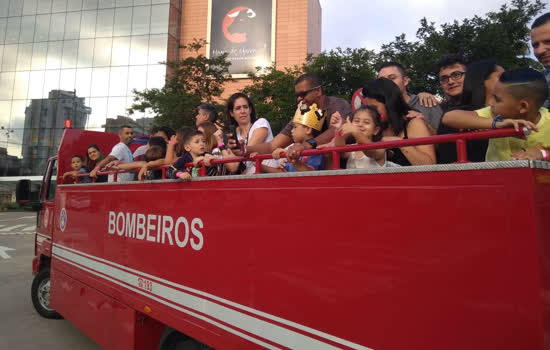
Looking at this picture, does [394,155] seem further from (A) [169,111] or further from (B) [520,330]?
(A) [169,111]

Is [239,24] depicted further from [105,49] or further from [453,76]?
[453,76]

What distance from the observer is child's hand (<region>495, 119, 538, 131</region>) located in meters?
1.31

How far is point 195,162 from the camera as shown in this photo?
271 centimetres

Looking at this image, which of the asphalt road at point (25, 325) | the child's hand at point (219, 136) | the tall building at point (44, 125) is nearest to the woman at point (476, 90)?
the child's hand at point (219, 136)

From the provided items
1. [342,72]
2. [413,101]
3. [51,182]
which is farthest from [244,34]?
[413,101]

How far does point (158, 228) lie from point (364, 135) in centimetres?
175

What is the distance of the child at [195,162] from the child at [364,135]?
899 mm

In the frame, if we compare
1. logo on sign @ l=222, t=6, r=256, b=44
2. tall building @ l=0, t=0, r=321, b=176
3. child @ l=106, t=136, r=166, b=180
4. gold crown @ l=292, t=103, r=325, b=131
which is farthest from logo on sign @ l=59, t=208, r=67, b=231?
logo on sign @ l=222, t=6, r=256, b=44

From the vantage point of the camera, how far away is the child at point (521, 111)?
1.46 m

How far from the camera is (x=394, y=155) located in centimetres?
237

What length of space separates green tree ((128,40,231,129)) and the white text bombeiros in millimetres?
12144

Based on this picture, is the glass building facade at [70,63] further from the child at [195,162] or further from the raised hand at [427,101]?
the raised hand at [427,101]

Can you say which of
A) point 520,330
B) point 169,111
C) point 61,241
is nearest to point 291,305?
point 520,330

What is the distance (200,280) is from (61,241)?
314 centimetres
